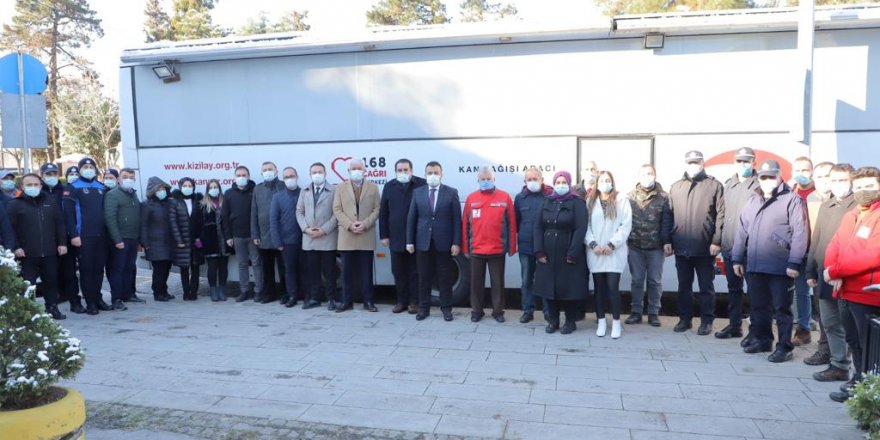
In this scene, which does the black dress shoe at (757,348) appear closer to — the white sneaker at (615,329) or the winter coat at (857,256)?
the white sneaker at (615,329)

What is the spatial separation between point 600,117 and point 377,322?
368cm

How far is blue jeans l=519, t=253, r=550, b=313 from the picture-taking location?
7.35m

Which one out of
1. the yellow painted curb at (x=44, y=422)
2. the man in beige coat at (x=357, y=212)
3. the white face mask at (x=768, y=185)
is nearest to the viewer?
the yellow painted curb at (x=44, y=422)

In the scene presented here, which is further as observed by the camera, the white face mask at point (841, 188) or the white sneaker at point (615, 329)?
the white sneaker at point (615, 329)

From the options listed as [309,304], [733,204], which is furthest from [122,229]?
[733,204]

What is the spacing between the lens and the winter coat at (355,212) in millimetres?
7770

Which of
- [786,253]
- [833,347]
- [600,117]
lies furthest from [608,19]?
[833,347]

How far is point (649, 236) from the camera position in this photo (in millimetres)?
6852

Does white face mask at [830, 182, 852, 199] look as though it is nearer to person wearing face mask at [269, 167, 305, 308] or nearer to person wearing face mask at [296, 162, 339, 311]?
person wearing face mask at [296, 162, 339, 311]

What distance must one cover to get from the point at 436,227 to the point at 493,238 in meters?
0.73

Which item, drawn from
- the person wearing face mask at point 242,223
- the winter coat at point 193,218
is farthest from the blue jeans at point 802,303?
the winter coat at point 193,218

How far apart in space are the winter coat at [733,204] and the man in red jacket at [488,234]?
230cm

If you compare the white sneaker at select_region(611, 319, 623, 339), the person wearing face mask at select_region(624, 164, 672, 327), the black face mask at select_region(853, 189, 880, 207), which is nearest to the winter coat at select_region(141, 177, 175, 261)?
the white sneaker at select_region(611, 319, 623, 339)

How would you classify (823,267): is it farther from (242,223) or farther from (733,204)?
(242,223)
